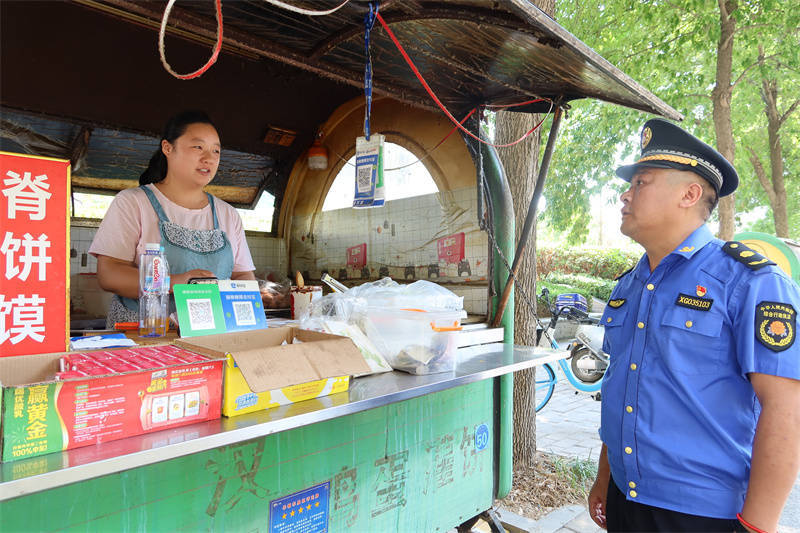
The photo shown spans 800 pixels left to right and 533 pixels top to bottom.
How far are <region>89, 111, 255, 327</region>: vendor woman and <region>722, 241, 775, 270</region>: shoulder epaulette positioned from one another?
2.14 metres

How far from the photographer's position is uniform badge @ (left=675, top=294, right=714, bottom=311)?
168 centimetres

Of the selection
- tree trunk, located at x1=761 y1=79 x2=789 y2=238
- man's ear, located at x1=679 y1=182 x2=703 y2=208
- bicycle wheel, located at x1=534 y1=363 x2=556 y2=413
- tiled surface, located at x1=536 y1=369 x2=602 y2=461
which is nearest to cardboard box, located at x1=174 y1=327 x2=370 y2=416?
man's ear, located at x1=679 y1=182 x2=703 y2=208

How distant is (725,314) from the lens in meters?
1.65

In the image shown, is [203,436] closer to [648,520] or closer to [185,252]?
[648,520]

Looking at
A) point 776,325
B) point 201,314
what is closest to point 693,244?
point 776,325

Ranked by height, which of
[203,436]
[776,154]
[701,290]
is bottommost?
[203,436]

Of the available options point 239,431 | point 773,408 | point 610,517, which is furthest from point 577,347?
point 239,431

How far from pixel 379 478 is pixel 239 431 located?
1.09 m

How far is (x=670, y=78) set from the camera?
736 centimetres

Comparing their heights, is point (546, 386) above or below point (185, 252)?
below

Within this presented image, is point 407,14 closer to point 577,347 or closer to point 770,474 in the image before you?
point 770,474

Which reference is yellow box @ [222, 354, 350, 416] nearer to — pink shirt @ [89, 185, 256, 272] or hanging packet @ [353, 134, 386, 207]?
hanging packet @ [353, 134, 386, 207]

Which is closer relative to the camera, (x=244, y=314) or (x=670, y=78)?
(x=244, y=314)

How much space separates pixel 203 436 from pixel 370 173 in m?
1.69
